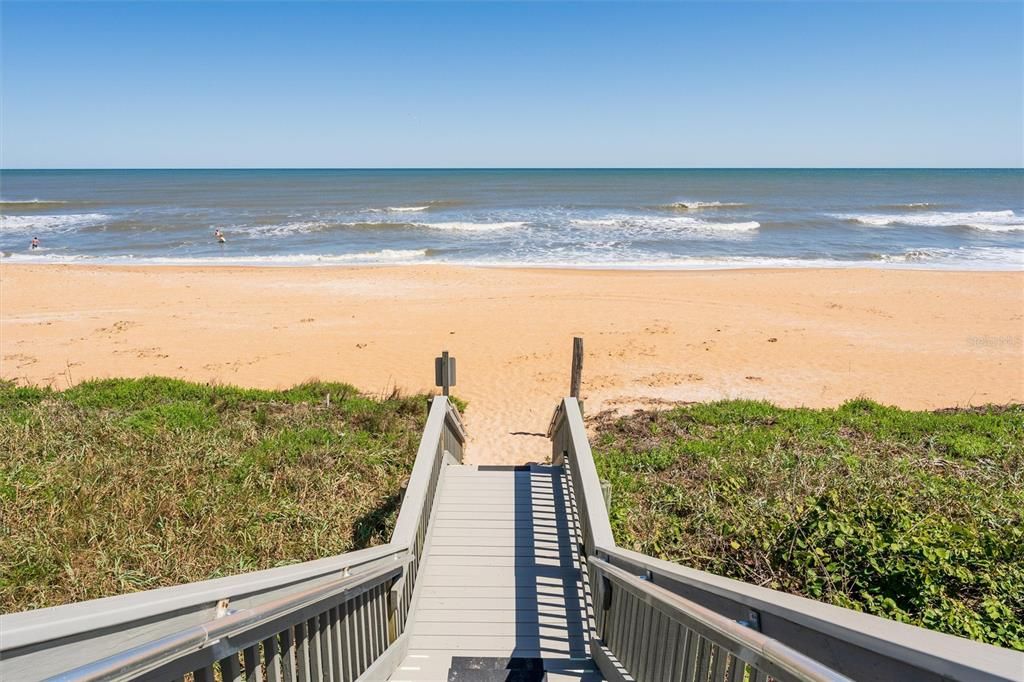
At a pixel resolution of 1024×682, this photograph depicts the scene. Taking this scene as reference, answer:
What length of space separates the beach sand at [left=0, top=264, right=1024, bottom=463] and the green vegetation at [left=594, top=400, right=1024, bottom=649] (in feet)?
10.8

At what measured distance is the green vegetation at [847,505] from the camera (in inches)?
189

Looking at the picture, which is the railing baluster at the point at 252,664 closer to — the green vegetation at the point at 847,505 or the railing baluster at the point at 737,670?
the railing baluster at the point at 737,670

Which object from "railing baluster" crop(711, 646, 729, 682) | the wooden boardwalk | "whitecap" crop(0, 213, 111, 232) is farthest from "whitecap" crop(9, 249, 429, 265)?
"railing baluster" crop(711, 646, 729, 682)

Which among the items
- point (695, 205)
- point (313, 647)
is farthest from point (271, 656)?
point (695, 205)

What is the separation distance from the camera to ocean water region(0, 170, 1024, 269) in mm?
34875

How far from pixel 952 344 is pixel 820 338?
11.8 feet

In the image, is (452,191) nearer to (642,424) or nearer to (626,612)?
(642,424)

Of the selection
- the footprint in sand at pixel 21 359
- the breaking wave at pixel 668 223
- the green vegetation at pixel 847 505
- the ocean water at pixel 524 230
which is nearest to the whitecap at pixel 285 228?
the ocean water at pixel 524 230

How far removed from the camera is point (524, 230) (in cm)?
4488

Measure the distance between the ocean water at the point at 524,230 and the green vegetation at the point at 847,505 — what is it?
2329 centimetres

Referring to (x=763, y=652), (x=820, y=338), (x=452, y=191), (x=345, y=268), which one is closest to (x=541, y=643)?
(x=763, y=652)

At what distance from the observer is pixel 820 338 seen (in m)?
18.9

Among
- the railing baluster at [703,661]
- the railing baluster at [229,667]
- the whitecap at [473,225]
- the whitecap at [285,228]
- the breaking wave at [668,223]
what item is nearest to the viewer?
the railing baluster at [229,667]

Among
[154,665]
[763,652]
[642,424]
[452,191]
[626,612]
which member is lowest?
[642,424]
